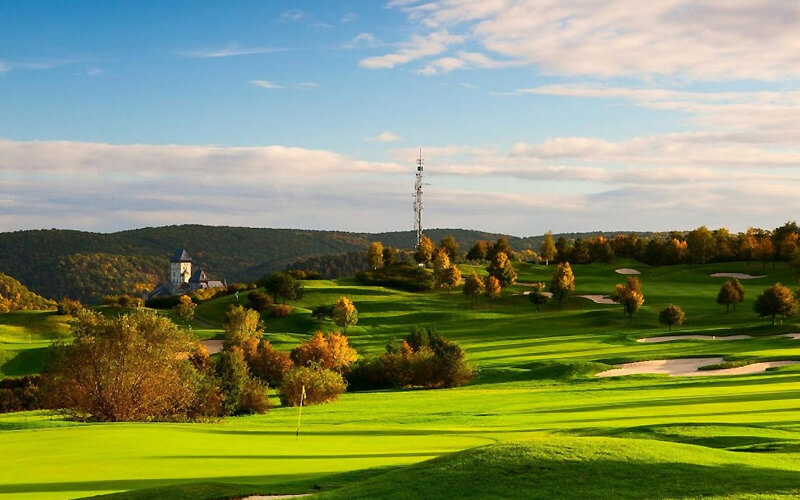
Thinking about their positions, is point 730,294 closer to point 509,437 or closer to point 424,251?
point 424,251

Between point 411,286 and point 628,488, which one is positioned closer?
point 628,488

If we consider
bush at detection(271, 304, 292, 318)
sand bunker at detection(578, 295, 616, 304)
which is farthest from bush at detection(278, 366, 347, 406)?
sand bunker at detection(578, 295, 616, 304)

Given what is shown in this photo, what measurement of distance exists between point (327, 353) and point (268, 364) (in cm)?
466

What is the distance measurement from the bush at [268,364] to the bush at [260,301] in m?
45.5

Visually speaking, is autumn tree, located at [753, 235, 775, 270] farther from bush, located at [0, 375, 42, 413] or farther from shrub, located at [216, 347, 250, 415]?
bush, located at [0, 375, 42, 413]

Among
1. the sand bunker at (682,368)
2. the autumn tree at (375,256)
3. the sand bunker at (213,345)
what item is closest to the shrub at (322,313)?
the sand bunker at (213,345)

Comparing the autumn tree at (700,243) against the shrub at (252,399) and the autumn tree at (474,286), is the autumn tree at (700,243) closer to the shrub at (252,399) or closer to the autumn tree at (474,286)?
the autumn tree at (474,286)

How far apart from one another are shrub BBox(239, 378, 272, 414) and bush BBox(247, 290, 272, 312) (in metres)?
62.2

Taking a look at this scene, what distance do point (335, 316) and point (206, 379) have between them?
46.0 metres

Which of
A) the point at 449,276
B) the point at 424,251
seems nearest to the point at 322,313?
the point at 449,276

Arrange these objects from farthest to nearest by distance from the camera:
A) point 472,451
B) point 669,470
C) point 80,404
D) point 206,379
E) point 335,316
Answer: point 335,316 < point 206,379 < point 80,404 < point 472,451 < point 669,470

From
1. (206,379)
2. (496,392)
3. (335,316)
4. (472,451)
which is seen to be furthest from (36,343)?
(472,451)

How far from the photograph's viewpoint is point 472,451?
18156mm

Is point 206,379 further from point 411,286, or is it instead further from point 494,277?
point 411,286
